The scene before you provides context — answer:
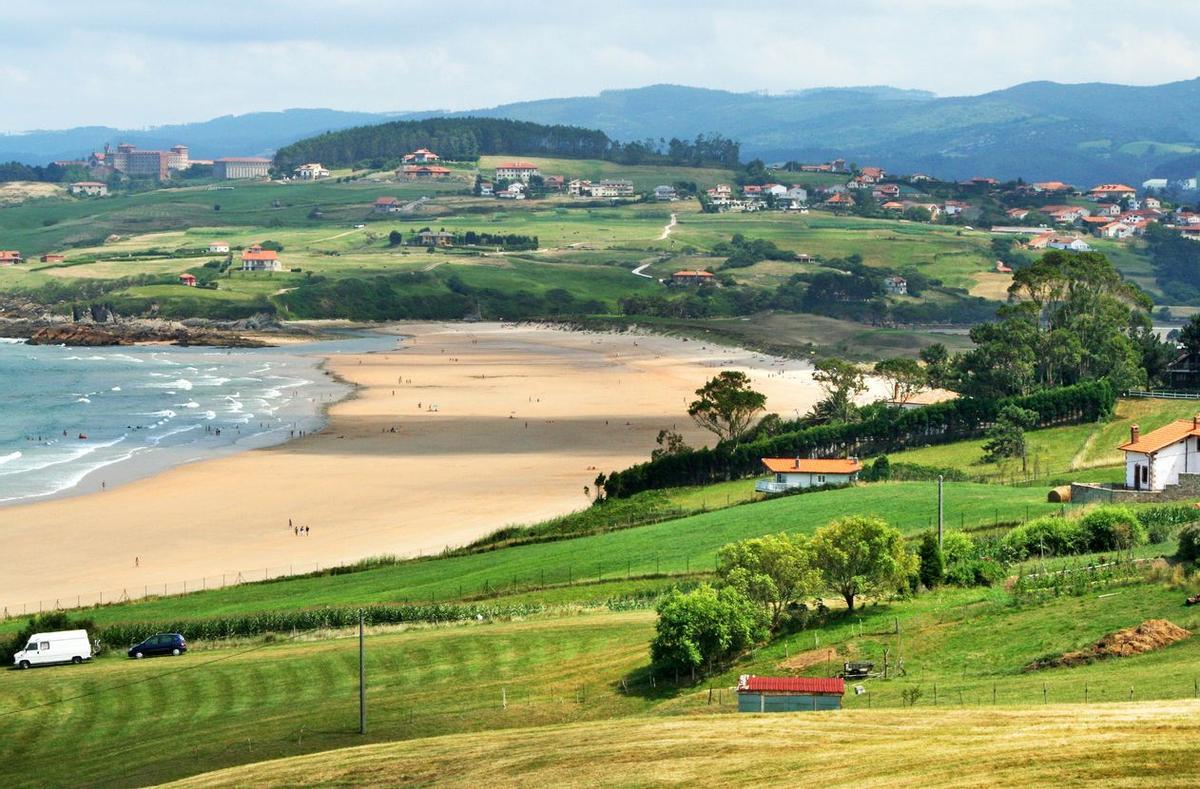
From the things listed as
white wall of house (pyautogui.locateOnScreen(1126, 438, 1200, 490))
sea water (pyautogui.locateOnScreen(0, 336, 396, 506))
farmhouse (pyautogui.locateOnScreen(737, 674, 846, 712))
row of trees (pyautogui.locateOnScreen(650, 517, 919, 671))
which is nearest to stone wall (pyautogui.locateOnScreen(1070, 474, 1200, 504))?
white wall of house (pyautogui.locateOnScreen(1126, 438, 1200, 490))

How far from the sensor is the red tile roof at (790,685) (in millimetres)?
31531

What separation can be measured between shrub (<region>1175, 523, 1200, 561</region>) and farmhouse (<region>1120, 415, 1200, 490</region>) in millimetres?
15959

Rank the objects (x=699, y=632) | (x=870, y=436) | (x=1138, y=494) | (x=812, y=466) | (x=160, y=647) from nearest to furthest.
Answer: (x=699, y=632) → (x=160, y=647) → (x=1138, y=494) → (x=812, y=466) → (x=870, y=436)

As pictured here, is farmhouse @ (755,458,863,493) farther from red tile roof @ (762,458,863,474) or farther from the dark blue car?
the dark blue car

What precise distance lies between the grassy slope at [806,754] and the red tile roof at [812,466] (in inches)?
1436

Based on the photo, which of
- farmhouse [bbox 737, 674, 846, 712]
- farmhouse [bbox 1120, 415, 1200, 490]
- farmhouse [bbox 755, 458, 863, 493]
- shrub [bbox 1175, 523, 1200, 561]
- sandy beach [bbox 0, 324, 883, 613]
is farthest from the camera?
farmhouse [bbox 755, 458, 863, 493]

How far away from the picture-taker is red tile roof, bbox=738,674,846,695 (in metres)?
31.5

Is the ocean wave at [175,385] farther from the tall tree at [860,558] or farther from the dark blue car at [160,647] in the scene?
the tall tree at [860,558]

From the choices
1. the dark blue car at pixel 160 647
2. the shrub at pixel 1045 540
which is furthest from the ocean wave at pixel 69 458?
the shrub at pixel 1045 540

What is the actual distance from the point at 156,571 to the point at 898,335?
11286 cm

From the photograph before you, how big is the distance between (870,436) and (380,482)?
26.1 metres

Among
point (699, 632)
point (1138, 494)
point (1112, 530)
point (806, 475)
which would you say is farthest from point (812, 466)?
point (699, 632)

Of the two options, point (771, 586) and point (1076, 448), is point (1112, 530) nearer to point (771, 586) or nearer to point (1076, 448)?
point (771, 586)

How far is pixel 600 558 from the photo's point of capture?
5544 cm
